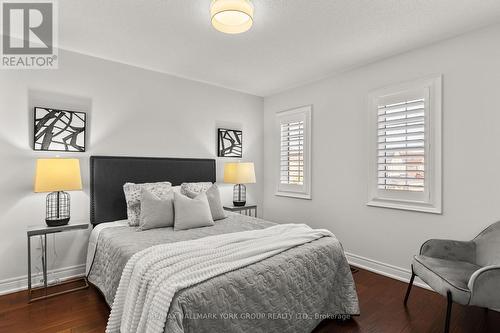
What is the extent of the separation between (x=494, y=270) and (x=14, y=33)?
14.9 ft

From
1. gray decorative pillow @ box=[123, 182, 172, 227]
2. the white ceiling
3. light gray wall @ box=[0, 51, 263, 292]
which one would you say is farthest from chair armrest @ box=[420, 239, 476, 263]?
light gray wall @ box=[0, 51, 263, 292]

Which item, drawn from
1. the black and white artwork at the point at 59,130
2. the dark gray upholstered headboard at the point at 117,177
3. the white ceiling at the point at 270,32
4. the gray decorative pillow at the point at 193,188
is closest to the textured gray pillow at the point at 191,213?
the gray decorative pillow at the point at 193,188

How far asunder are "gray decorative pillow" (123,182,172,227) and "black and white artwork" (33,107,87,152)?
29.0 inches

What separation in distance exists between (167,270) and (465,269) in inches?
91.8

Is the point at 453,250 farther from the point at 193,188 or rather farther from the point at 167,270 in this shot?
the point at 193,188

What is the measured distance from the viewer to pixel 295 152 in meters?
4.30

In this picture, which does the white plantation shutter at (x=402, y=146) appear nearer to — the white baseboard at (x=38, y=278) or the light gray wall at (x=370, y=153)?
the light gray wall at (x=370, y=153)

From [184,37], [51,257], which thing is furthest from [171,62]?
[51,257]

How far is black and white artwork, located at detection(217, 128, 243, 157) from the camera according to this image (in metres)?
4.25

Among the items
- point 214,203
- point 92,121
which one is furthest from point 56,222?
point 214,203

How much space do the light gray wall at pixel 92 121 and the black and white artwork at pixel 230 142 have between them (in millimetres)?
112

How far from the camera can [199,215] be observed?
2.81 meters

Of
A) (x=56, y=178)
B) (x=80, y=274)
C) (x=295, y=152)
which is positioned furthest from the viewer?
(x=295, y=152)

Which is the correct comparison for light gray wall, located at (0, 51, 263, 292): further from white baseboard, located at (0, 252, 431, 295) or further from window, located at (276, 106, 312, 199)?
window, located at (276, 106, 312, 199)
